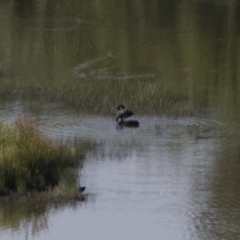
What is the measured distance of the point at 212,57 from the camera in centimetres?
3056

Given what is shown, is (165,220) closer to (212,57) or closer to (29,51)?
(212,57)

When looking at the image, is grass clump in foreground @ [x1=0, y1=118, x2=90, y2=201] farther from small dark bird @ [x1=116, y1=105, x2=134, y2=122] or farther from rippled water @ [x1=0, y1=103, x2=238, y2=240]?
small dark bird @ [x1=116, y1=105, x2=134, y2=122]

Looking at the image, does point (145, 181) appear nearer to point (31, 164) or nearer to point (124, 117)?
point (31, 164)

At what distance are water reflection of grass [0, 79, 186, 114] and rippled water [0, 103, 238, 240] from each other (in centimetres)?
89

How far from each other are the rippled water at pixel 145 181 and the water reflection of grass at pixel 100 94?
0.89m

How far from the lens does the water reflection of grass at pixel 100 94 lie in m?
21.5

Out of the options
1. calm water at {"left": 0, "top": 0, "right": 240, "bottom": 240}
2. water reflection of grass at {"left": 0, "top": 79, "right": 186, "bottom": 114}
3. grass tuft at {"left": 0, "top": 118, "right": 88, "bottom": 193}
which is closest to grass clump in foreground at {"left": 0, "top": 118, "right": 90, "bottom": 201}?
grass tuft at {"left": 0, "top": 118, "right": 88, "bottom": 193}

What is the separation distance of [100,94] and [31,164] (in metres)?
9.13

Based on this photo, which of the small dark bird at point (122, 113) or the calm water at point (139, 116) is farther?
the small dark bird at point (122, 113)

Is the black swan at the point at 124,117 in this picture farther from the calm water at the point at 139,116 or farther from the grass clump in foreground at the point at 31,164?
the grass clump in foreground at the point at 31,164

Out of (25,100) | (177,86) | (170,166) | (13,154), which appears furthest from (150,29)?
(13,154)

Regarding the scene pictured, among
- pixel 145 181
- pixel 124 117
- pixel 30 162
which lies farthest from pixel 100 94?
pixel 30 162

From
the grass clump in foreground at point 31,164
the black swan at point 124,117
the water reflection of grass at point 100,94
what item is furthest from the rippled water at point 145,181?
the water reflection of grass at point 100,94

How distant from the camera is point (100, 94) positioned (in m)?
22.8
